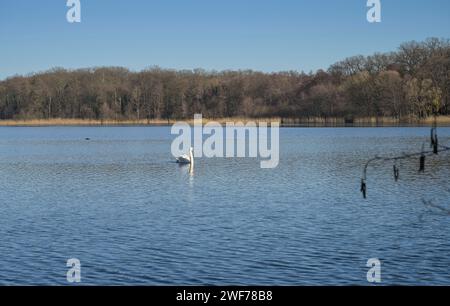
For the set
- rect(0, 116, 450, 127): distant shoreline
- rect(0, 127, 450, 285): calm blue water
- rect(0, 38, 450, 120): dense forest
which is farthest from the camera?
rect(0, 38, 450, 120): dense forest

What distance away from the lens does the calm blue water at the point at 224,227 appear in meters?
11.4

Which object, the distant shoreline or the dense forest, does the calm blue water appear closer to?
the distant shoreline

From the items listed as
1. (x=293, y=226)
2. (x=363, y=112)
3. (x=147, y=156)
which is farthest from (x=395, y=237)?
(x=363, y=112)

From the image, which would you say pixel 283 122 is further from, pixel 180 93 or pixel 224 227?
pixel 224 227

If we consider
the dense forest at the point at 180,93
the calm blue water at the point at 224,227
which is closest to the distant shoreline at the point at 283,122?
the dense forest at the point at 180,93

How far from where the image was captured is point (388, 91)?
7156 cm

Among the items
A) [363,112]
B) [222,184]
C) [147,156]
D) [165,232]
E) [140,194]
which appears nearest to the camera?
[165,232]

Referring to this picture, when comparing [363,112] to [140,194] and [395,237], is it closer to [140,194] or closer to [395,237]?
[140,194]

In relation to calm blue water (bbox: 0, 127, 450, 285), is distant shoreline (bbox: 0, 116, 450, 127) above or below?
above

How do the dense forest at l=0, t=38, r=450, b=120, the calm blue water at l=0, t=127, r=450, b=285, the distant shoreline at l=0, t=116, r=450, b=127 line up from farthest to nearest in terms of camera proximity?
the dense forest at l=0, t=38, r=450, b=120, the distant shoreline at l=0, t=116, r=450, b=127, the calm blue water at l=0, t=127, r=450, b=285

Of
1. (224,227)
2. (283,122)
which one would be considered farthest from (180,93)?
(224,227)

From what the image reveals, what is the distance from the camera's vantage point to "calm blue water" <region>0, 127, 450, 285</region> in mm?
11406

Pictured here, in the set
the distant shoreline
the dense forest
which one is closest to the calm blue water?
the distant shoreline

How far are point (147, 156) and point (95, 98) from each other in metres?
60.3
